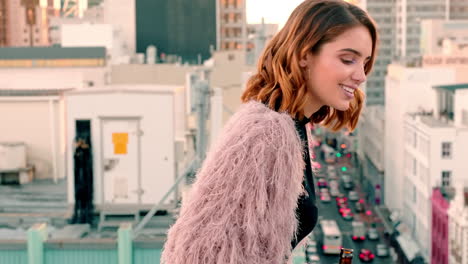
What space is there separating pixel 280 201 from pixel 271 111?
0.83 feet

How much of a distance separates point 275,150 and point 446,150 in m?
55.5

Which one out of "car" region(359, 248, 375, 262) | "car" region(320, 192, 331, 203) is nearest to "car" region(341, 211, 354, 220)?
"car" region(320, 192, 331, 203)

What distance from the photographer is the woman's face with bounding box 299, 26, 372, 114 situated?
2736 mm

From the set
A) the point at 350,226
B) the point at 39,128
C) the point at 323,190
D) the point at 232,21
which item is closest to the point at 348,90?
the point at 39,128

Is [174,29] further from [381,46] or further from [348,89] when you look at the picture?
[348,89]

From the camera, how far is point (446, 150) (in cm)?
5678

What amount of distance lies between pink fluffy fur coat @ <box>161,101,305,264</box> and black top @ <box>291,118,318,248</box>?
0.09m

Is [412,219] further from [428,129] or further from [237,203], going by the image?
[237,203]

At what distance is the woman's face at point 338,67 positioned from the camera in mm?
2736

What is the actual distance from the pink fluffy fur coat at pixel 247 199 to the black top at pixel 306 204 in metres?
0.09

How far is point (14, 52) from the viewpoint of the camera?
44312mm

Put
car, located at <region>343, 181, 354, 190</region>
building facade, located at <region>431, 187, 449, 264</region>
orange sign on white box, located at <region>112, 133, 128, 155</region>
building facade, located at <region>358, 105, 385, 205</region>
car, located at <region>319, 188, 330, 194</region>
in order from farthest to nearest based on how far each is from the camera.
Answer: car, located at <region>343, 181, 354, 190</region>, building facade, located at <region>358, 105, 385, 205</region>, car, located at <region>319, 188, 330, 194</region>, building facade, located at <region>431, 187, 449, 264</region>, orange sign on white box, located at <region>112, 133, 128, 155</region>

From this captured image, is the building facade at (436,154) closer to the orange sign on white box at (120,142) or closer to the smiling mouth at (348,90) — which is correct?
the orange sign on white box at (120,142)

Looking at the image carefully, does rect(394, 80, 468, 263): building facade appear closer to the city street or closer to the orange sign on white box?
the city street
